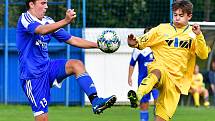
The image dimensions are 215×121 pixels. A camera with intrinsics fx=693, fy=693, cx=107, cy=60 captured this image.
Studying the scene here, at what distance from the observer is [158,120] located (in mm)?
9195

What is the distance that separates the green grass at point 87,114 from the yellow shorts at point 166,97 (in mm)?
5458

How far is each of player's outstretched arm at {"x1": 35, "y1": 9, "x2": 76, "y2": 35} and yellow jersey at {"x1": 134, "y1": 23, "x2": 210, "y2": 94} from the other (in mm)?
1549

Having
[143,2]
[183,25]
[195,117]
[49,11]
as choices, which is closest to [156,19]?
[143,2]

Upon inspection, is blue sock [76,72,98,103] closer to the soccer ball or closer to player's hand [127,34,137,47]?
the soccer ball

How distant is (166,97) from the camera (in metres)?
9.17

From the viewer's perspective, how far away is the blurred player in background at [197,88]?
19.5m

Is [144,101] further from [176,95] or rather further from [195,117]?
[176,95]

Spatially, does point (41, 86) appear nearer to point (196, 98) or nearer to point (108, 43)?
point (108, 43)

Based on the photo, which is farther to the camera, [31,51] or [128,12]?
[128,12]

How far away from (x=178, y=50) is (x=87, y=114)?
7.13 m

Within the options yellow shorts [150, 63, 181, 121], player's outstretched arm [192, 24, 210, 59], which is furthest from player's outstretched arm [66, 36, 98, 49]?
player's outstretched arm [192, 24, 210, 59]

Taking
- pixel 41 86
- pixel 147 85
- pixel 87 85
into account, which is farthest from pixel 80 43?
pixel 147 85

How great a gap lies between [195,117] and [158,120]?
21.5ft

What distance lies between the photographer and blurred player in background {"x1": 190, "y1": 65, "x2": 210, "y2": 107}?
19484mm
